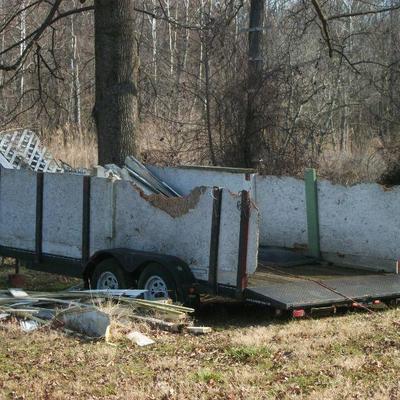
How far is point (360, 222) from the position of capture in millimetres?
9977

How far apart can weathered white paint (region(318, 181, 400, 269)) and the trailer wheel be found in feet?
9.32

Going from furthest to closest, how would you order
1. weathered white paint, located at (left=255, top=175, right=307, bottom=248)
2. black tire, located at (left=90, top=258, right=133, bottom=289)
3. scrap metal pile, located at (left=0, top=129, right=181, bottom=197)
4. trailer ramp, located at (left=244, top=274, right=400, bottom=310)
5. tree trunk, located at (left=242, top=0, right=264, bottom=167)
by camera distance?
tree trunk, located at (left=242, top=0, right=264, bottom=167)
scrap metal pile, located at (left=0, top=129, right=181, bottom=197)
weathered white paint, located at (left=255, top=175, right=307, bottom=248)
black tire, located at (left=90, top=258, right=133, bottom=289)
trailer ramp, located at (left=244, top=274, right=400, bottom=310)

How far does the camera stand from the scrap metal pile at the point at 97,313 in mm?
7191

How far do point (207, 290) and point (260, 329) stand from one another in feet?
2.67

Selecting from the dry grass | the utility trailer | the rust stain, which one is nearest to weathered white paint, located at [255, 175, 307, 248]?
the utility trailer

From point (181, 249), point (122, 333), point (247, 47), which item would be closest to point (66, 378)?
point (122, 333)

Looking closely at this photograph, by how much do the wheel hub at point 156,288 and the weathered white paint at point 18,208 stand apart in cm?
245

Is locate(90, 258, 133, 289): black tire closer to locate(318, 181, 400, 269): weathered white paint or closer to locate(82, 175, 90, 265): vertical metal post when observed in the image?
locate(82, 175, 90, 265): vertical metal post

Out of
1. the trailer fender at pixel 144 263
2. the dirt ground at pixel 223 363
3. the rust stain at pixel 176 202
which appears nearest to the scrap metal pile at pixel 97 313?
the dirt ground at pixel 223 363

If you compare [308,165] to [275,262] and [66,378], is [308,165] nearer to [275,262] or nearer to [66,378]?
[275,262]

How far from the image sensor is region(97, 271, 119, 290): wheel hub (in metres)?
8.98

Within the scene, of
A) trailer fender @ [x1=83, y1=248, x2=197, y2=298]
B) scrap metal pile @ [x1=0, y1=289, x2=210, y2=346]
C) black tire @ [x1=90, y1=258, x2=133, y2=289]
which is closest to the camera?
scrap metal pile @ [x1=0, y1=289, x2=210, y2=346]

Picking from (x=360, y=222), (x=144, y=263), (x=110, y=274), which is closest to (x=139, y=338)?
(x=144, y=263)

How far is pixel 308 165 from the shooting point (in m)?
17.2
